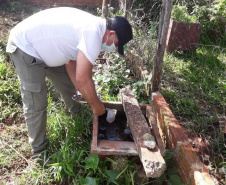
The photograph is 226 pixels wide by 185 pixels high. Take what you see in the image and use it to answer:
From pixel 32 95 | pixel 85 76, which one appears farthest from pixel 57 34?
pixel 32 95

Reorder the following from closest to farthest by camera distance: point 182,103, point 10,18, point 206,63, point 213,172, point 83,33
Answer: point 83,33 < point 213,172 < point 182,103 < point 206,63 < point 10,18

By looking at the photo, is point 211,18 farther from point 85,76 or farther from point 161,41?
point 85,76

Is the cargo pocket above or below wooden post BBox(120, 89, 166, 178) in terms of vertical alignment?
above

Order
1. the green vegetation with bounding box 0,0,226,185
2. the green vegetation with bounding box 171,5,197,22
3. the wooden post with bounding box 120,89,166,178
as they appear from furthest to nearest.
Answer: the green vegetation with bounding box 171,5,197,22
the green vegetation with bounding box 0,0,226,185
the wooden post with bounding box 120,89,166,178

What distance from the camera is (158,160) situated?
1.87 meters

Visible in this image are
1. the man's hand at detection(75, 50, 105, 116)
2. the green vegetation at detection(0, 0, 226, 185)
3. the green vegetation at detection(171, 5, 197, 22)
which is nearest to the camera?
the man's hand at detection(75, 50, 105, 116)

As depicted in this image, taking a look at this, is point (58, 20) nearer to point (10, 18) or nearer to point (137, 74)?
point (137, 74)

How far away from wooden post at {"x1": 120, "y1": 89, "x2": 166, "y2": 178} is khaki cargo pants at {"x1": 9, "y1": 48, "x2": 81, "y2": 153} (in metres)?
0.84

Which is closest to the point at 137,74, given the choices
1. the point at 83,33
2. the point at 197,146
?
the point at 197,146

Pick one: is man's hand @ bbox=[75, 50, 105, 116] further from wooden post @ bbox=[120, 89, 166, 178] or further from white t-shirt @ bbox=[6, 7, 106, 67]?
wooden post @ bbox=[120, 89, 166, 178]

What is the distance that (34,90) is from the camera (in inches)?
93.8

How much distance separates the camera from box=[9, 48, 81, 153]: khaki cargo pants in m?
2.35

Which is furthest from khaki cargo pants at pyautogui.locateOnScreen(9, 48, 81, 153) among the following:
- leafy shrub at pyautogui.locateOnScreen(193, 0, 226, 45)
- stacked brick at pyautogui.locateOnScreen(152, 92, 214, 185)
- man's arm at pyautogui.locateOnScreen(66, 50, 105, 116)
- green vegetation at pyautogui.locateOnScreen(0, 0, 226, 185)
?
leafy shrub at pyautogui.locateOnScreen(193, 0, 226, 45)

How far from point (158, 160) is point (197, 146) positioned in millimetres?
919
